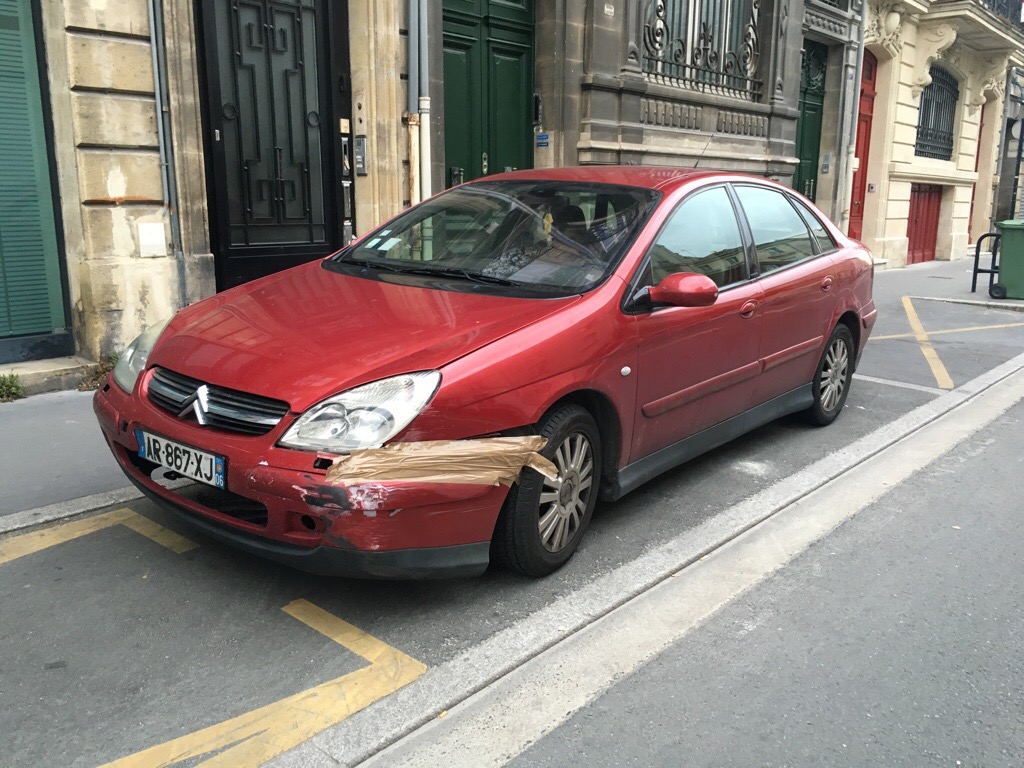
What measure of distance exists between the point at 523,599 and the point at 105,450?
2.95m

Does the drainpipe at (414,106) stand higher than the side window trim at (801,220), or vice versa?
the drainpipe at (414,106)

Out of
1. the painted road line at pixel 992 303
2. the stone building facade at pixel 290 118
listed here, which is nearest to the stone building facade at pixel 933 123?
the stone building facade at pixel 290 118

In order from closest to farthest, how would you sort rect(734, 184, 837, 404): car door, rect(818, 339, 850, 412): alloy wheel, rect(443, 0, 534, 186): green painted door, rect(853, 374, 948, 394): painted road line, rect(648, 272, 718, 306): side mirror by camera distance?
1. rect(648, 272, 718, 306): side mirror
2. rect(734, 184, 837, 404): car door
3. rect(818, 339, 850, 412): alloy wheel
4. rect(853, 374, 948, 394): painted road line
5. rect(443, 0, 534, 186): green painted door

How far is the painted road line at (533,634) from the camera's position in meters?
2.58

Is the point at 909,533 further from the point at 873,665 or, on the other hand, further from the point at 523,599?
the point at 523,599

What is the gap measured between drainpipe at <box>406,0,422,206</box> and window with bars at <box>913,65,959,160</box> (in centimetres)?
1514

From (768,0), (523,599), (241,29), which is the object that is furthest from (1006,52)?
(523,599)

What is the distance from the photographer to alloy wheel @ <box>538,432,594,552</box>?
353 cm

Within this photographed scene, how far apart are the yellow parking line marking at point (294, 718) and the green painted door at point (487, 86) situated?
758cm

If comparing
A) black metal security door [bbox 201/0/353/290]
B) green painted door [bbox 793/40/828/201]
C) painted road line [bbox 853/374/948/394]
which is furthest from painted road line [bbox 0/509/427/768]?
green painted door [bbox 793/40/828/201]

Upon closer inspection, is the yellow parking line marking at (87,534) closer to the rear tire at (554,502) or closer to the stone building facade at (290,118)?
the rear tire at (554,502)

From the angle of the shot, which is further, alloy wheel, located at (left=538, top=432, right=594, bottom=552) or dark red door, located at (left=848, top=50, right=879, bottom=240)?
dark red door, located at (left=848, top=50, right=879, bottom=240)

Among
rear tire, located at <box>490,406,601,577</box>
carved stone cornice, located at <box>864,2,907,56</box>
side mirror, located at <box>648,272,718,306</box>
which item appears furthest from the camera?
carved stone cornice, located at <box>864,2,907,56</box>

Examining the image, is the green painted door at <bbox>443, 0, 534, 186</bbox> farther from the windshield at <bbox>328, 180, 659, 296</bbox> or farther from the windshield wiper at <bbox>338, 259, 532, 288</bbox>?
the windshield wiper at <bbox>338, 259, 532, 288</bbox>
